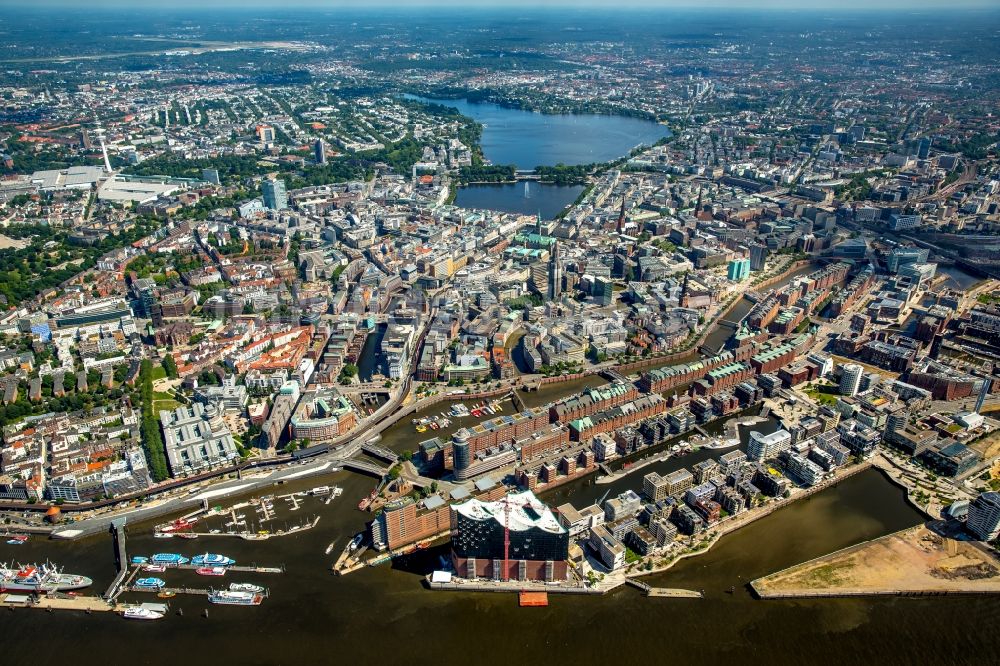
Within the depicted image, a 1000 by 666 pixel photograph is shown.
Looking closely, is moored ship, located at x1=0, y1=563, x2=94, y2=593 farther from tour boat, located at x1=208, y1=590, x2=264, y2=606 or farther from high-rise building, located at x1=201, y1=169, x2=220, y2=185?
high-rise building, located at x1=201, y1=169, x2=220, y2=185

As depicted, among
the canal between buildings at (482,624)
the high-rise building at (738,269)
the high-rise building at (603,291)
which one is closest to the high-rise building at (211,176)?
the high-rise building at (603,291)

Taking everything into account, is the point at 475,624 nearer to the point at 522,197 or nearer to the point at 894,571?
the point at 894,571

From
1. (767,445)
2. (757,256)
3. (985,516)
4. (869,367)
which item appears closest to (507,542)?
(767,445)

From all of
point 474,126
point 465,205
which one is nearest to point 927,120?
point 474,126

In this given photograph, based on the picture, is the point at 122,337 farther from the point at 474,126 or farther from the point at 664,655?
the point at 474,126

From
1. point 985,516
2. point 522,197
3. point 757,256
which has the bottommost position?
point 985,516

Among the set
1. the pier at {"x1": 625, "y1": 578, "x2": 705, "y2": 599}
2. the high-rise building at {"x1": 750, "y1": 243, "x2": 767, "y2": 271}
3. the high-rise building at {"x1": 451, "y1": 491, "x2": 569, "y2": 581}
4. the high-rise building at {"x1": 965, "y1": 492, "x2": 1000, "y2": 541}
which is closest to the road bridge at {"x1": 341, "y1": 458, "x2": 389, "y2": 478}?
the high-rise building at {"x1": 451, "y1": 491, "x2": 569, "y2": 581}
